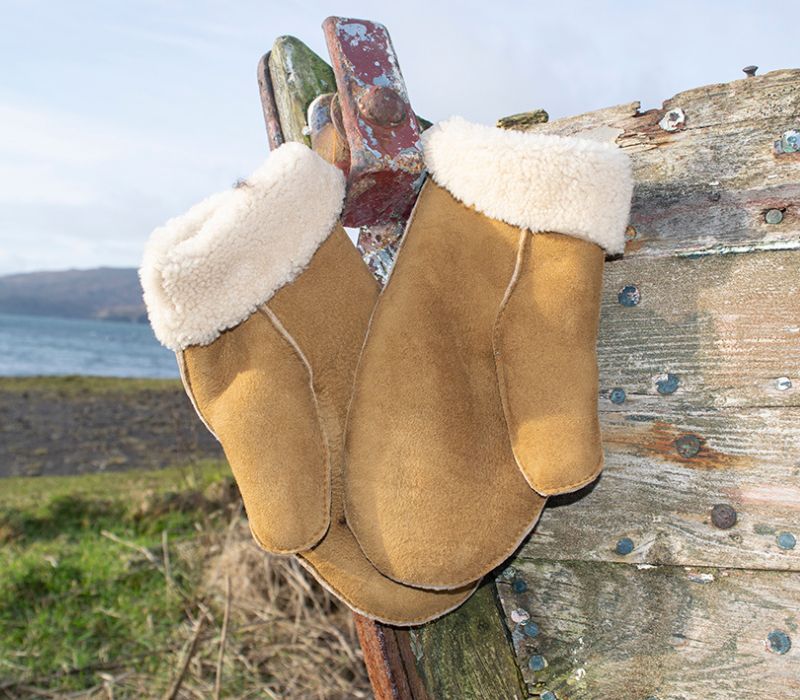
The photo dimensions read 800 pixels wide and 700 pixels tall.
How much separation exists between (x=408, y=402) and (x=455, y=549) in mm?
252

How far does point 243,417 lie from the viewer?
1.36 metres

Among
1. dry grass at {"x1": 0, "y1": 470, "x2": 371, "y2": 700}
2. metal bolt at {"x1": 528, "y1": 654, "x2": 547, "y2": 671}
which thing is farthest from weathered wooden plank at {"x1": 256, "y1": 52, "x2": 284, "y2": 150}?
dry grass at {"x1": 0, "y1": 470, "x2": 371, "y2": 700}

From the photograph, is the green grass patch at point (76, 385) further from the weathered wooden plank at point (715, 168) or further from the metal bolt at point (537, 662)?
the weathered wooden plank at point (715, 168)

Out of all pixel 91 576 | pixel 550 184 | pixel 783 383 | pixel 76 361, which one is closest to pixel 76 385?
pixel 91 576

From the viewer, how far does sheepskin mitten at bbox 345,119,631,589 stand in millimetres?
1330

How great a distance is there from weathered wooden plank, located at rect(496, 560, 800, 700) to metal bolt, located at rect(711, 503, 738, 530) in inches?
3.7

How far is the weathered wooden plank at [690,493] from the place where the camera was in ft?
4.70

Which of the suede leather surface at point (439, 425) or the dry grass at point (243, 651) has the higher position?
the suede leather surface at point (439, 425)

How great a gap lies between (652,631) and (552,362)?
0.62 metres

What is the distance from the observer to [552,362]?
1328 mm

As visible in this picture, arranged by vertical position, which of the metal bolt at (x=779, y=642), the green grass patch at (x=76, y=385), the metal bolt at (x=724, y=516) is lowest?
the green grass patch at (x=76, y=385)

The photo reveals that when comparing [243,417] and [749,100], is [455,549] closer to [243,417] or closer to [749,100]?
[243,417]

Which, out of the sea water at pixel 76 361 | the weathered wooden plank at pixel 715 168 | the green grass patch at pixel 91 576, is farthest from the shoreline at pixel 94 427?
the sea water at pixel 76 361

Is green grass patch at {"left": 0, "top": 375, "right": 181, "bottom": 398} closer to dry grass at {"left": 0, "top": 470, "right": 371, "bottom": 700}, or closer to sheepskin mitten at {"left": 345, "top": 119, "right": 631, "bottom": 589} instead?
dry grass at {"left": 0, "top": 470, "right": 371, "bottom": 700}
